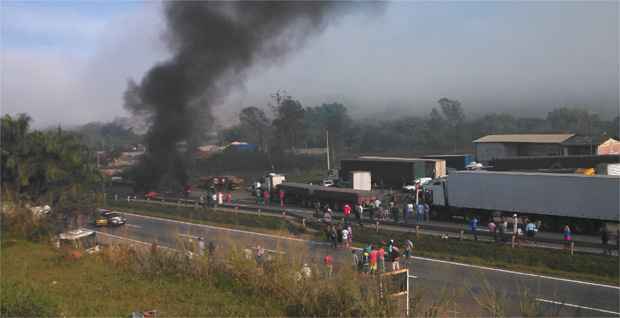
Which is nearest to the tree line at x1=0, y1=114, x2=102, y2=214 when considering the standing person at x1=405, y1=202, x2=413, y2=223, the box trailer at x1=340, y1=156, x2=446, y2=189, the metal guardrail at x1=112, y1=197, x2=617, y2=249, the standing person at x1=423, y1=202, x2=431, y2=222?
the metal guardrail at x1=112, y1=197, x2=617, y2=249

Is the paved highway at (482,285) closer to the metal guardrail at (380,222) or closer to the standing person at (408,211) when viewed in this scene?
the metal guardrail at (380,222)

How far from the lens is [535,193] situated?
24.4 m

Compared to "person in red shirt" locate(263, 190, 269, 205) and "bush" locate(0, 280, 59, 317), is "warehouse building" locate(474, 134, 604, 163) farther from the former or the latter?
"bush" locate(0, 280, 59, 317)

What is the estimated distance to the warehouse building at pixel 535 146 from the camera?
47.5 m

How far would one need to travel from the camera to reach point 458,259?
2036 cm

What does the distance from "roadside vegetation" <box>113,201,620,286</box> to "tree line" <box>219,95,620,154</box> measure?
170 ft

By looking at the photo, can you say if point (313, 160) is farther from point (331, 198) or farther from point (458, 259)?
point (458, 259)

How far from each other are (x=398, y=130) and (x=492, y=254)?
96.1 meters

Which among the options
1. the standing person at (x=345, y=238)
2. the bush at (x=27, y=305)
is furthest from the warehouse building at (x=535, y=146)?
the bush at (x=27, y=305)

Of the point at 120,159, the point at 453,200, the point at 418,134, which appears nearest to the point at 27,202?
the point at 453,200

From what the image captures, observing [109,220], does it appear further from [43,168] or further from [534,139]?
[534,139]

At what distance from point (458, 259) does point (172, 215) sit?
19.4m

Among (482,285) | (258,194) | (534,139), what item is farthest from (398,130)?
(482,285)

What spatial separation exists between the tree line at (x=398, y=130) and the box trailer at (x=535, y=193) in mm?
51847
